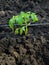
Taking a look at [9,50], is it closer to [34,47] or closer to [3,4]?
[34,47]

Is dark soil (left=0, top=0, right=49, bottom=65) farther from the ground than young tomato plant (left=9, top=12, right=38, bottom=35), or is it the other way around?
young tomato plant (left=9, top=12, right=38, bottom=35)

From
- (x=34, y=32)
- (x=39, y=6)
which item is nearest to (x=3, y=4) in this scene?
(x=39, y=6)

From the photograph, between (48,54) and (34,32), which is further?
(34,32)

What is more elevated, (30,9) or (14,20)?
(14,20)

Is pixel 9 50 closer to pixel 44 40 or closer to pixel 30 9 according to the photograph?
pixel 44 40

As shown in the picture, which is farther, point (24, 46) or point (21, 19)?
point (24, 46)

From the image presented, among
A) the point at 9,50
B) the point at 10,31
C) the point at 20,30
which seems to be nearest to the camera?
the point at 9,50

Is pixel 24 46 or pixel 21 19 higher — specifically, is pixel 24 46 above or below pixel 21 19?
below

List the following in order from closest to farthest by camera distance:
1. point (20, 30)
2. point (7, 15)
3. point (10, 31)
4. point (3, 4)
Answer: point (20, 30), point (10, 31), point (7, 15), point (3, 4)

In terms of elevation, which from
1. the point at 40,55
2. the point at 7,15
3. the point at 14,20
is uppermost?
the point at 14,20

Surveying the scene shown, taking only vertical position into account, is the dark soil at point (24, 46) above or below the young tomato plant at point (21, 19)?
below
